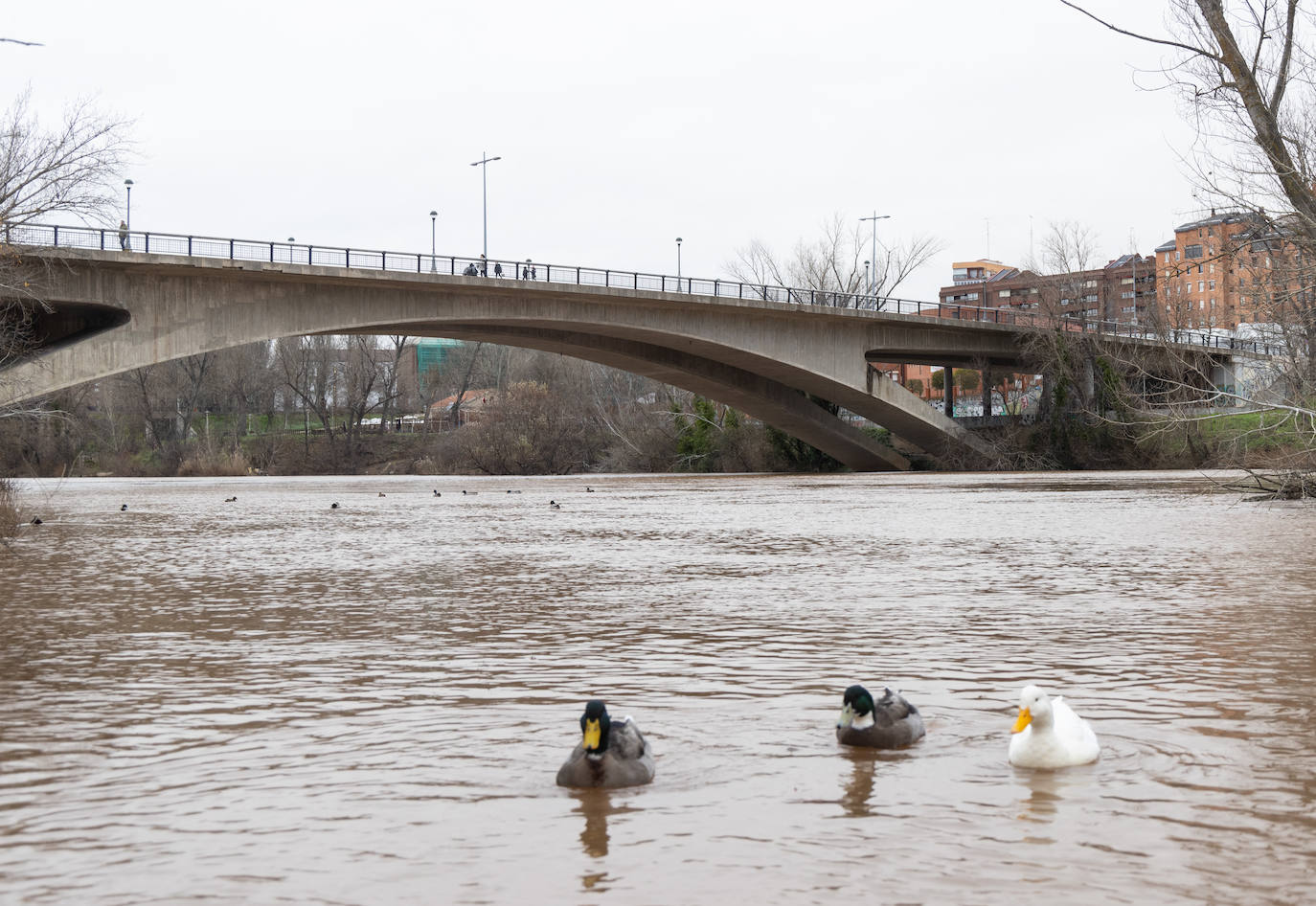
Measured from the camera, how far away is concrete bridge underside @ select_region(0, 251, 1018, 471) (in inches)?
1662

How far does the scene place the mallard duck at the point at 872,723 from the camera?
21.0ft

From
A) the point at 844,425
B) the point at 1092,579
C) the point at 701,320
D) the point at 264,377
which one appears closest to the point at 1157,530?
the point at 1092,579

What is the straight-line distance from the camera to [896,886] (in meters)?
4.55

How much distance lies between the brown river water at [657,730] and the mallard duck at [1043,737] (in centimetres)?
10

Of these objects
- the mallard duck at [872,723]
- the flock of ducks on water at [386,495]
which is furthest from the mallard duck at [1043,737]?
the flock of ducks on water at [386,495]

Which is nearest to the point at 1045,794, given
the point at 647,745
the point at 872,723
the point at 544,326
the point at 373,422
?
the point at 872,723

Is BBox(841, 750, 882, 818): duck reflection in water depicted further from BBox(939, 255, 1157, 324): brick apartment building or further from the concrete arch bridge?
BBox(939, 255, 1157, 324): brick apartment building

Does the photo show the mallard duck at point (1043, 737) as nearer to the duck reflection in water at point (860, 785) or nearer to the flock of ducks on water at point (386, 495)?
the duck reflection in water at point (860, 785)

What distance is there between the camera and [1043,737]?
19.6 ft

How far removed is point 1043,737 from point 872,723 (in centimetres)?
81

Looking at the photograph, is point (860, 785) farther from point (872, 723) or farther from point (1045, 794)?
point (1045, 794)

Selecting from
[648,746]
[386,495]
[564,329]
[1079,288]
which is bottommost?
[648,746]

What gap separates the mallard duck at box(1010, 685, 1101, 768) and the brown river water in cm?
10

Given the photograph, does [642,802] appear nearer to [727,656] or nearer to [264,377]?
[727,656]
